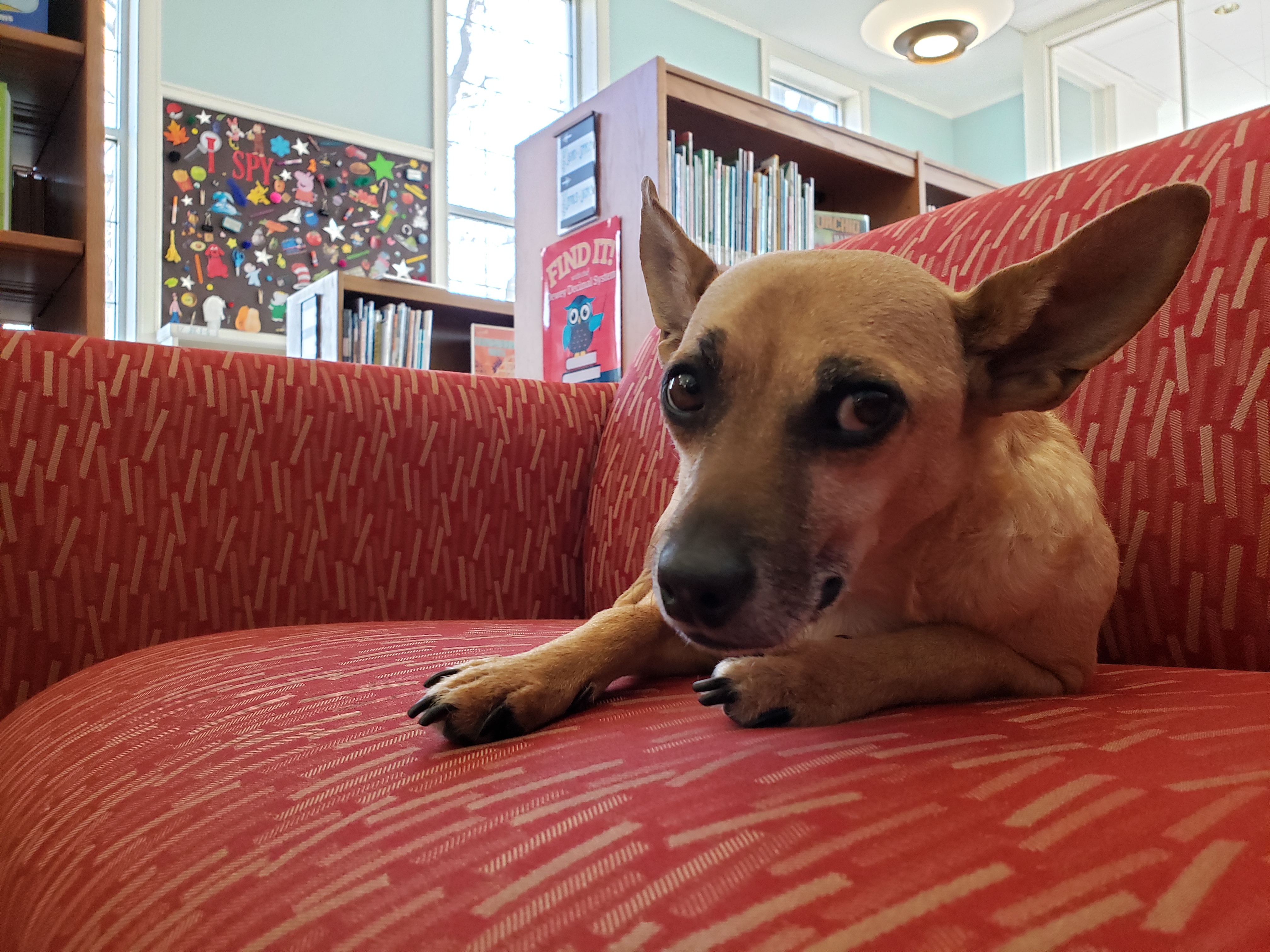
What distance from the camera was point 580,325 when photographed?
8.28ft

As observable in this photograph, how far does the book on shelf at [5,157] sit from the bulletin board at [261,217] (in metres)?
1.87

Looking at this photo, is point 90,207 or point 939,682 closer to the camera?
point 939,682

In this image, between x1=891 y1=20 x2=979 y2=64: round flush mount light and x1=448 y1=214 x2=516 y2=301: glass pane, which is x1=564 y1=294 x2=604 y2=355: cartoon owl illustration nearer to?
x1=448 y1=214 x2=516 y2=301: glass pane

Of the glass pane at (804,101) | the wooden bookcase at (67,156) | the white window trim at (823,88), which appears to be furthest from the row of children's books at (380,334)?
the glass pane at (804,101)

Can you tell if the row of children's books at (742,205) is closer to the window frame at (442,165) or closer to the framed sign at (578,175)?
the framed sign at (578,175)

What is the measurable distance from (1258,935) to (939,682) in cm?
38

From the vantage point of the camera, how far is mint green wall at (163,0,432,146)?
428cm

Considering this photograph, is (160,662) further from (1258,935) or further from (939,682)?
(1258,935)

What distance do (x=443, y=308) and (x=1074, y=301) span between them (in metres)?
2.94

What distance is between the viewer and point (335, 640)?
1.11 m

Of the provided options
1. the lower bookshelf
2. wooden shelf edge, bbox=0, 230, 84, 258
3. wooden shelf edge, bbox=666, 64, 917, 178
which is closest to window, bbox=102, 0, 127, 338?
the lower bookshelf

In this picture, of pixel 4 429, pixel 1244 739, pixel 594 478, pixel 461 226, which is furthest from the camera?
pixel 461 226

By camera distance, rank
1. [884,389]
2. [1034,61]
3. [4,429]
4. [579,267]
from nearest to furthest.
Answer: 1. [884,389]
2. [4,429]
3. [579,267]
4. [1034,61]

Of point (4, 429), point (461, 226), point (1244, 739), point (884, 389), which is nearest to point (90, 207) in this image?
point (4, 429)
